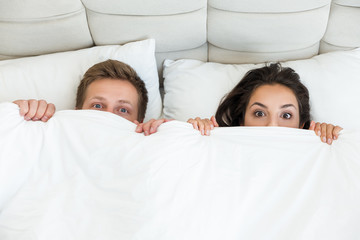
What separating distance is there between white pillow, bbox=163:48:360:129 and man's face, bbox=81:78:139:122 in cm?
27

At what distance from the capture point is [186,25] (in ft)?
4.66

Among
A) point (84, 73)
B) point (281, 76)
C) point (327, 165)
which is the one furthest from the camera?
point (84, 73)

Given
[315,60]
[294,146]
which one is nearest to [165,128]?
[294,146]

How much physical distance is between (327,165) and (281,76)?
45 cm

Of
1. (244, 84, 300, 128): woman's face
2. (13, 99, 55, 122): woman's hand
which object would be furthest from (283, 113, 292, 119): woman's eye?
(13, 99, 55, 122): woman's hand

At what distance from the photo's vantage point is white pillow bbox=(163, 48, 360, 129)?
1368 millimetres

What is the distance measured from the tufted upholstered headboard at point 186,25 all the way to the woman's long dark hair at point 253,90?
0.17 m

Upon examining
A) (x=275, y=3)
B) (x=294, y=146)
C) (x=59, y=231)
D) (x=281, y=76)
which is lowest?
(x=59, y=231)

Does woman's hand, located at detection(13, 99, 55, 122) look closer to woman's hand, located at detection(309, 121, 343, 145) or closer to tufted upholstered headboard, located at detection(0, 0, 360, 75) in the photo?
tufted upholstered headboard, located at detection(0, 0, 360, 75)

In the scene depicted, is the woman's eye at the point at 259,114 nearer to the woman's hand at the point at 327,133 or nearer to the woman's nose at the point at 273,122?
the woman's nose at the point at 273,122

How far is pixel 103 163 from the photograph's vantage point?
988 mm

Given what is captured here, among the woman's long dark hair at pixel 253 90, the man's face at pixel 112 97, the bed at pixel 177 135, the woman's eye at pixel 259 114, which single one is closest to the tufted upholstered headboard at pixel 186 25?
the bed at pixel 177 135

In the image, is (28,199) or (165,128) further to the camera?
(165,128)

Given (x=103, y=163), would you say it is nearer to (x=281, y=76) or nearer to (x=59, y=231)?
(x=59, y=231)
